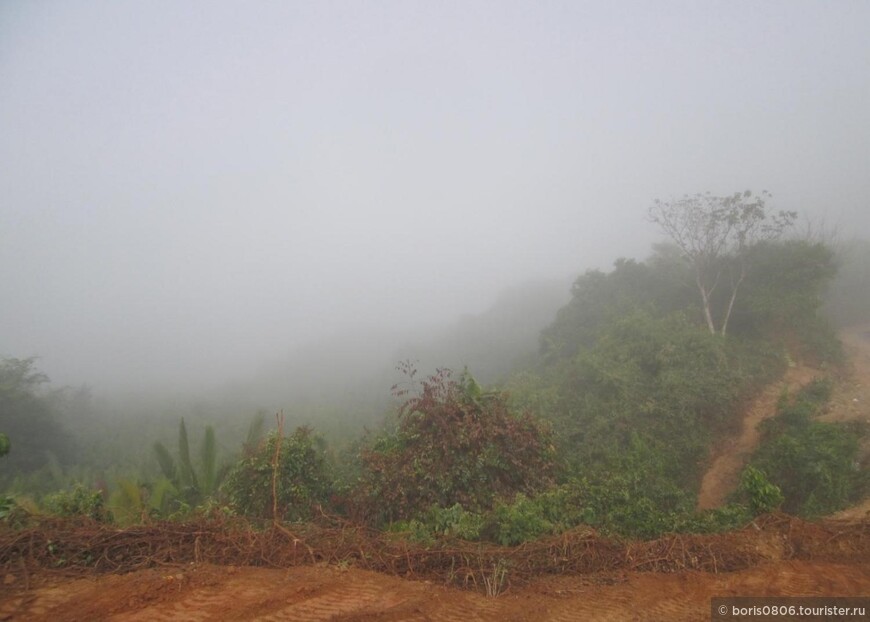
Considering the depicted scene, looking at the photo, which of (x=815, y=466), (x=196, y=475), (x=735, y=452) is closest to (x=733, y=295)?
(x=735, y=452)

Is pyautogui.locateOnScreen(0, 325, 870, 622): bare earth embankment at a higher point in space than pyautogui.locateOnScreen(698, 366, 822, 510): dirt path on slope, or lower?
higher

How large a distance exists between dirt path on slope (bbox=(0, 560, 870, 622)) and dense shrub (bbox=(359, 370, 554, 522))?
3151mm

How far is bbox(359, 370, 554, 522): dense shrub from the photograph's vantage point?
7.48 meters

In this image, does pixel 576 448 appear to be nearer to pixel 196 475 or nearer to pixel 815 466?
pixel 815 466

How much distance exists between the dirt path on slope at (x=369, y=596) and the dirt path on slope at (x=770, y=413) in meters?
5.36

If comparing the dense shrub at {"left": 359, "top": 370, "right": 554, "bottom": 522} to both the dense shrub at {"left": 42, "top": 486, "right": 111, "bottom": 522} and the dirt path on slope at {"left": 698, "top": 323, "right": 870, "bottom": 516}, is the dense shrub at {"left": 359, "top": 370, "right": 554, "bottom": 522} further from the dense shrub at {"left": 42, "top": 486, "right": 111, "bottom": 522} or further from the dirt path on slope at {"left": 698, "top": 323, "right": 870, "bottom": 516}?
the dirt path on slope at {"left": 698, "top": 323, "right": 870, "bottom": 516}

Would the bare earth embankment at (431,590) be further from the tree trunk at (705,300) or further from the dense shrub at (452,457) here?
the tree trunk at (705,300)

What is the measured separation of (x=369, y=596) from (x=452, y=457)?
4.26 m

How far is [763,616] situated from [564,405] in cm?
971

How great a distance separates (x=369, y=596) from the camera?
3832mm

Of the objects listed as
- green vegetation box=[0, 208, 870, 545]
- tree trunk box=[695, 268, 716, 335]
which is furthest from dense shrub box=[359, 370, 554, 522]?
tree trunk box=[695, 268, 716, 335]

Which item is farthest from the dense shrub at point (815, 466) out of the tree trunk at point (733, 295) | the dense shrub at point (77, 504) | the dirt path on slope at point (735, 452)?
the dense shrub at point (77, 504)

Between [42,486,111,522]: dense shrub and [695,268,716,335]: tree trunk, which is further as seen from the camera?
[695,268,716,335]: tree trunk

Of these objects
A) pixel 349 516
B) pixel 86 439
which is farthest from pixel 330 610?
pixel 86 439
